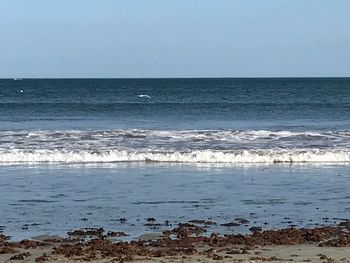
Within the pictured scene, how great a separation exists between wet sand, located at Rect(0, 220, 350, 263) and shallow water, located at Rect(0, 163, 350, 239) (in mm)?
601

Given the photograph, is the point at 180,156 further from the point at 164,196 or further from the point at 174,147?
the point at 164,196

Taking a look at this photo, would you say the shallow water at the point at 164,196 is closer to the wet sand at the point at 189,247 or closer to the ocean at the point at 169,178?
the ocean at the point at 169,178

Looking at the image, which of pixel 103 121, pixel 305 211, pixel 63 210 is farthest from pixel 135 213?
pixel 103 121

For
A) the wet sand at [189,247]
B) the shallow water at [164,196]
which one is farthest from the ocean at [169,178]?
the wet sand at [189,247]

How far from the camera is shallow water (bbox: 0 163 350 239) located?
14.6m

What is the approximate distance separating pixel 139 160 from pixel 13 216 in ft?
35.1

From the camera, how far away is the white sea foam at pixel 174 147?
1012 inches

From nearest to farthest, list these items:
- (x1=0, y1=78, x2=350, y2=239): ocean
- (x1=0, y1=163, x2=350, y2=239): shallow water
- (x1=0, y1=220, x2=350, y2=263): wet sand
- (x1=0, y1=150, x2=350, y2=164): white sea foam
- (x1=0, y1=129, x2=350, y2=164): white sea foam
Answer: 1. (x1=0, y1=220, x2=350, y2=263): wet sand
2. (x1=0, y1=163, x2=350, y2=239): shallow water
3. (x1=0, y1=78, x2=350, y2=239): ocean
4. (x1=0, y1=150, x2=350, y2=164): white sea foam
5. (x1=0, y1=129, x2=350, y2=164): white sea foam

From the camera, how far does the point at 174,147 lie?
28531mm

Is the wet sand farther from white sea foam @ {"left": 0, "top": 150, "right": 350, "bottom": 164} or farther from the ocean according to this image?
white sea foam @ {"left": 0, "top": 150, "right": 350, "bottom": 164}

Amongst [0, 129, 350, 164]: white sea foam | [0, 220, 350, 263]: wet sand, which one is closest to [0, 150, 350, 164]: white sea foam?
[0, 129, 350, 164]: white sea foam

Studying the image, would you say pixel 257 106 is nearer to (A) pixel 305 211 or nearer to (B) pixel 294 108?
(B) pixel 294 108

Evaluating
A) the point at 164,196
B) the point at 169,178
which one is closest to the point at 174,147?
the point at 169,178

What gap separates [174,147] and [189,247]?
647 inches
